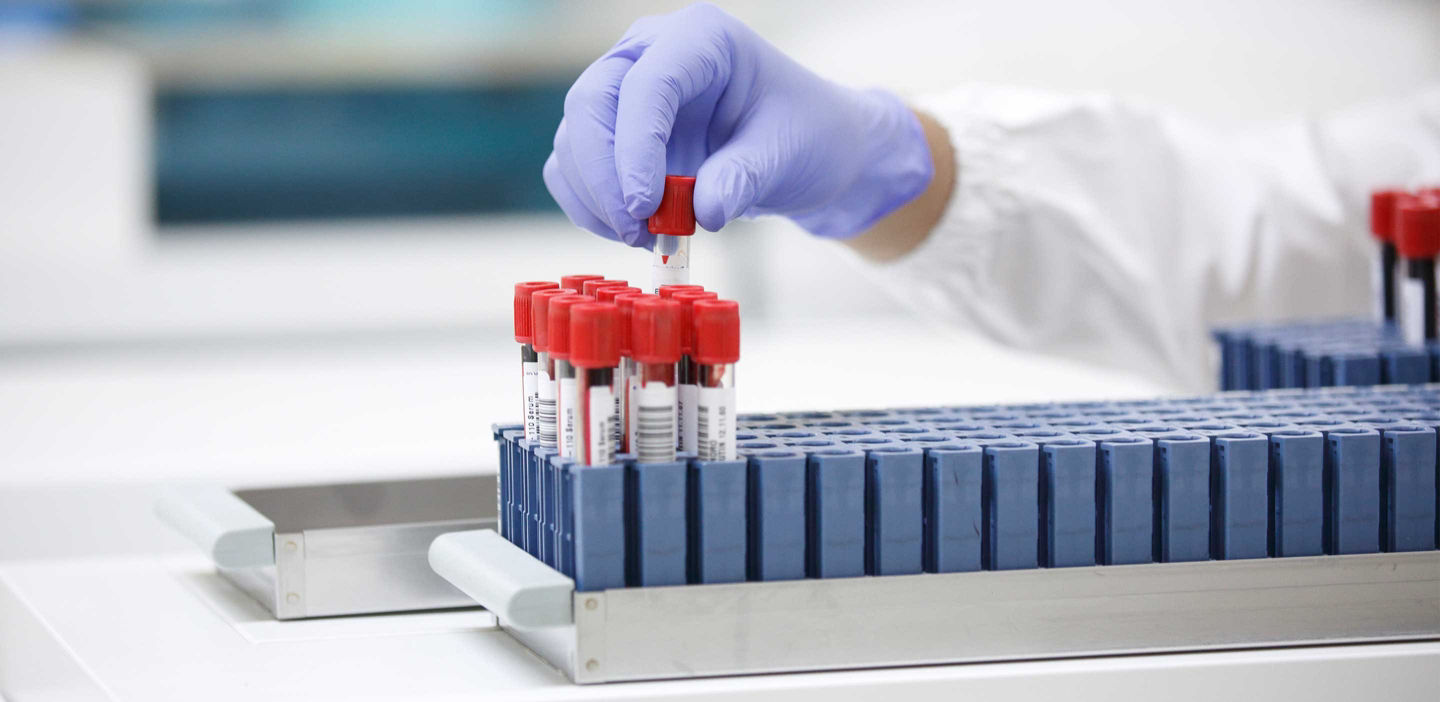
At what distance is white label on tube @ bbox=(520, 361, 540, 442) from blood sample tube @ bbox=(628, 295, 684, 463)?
0.11 metres

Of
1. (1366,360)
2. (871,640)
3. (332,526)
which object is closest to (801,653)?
(871,640)

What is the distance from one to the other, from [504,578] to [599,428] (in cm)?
11

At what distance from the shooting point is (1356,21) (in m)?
2.98

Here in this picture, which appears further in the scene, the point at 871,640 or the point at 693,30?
the point at 693,30

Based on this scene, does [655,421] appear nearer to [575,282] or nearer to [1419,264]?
[575,282]

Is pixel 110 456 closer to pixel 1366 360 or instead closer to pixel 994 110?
pixel 994 110

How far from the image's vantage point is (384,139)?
3.25 m

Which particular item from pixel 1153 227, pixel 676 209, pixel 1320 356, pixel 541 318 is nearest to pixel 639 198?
pixel 676 209

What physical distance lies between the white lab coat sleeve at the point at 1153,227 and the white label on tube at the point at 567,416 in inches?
29.8

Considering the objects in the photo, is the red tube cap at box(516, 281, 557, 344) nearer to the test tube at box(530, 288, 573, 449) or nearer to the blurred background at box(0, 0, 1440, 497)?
the test tube at box(530, 288, 573, 449)

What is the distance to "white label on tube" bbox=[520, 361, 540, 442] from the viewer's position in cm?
95

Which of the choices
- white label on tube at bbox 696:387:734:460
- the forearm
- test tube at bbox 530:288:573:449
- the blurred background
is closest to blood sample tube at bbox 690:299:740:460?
white label on tube at bbox 696:387:734:460

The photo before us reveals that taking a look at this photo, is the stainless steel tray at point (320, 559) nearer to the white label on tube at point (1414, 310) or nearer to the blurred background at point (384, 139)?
the white label on tube at point (1414, 310)

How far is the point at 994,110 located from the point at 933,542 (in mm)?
804
